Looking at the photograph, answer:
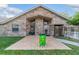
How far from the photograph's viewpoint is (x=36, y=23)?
493 cm

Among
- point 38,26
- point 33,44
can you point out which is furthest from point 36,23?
point 33,44

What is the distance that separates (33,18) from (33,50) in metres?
0.68

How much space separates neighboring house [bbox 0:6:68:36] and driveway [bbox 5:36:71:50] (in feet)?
0.45

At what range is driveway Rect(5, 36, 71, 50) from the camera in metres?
4.77

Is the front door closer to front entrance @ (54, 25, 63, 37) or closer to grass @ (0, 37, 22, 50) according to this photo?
grass @ (0, 37, 22, 50)

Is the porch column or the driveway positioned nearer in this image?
the driveway

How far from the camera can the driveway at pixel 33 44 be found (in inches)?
188

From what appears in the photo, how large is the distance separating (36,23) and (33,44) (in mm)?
455

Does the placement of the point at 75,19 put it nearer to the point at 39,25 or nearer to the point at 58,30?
the point at 58,30

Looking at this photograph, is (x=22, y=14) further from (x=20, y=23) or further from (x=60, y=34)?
(x=60, y=34)

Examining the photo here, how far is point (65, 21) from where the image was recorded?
193 inches

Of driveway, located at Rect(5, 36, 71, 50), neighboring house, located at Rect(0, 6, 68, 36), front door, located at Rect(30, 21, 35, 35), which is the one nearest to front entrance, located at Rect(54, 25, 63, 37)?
neighboring house, located at Rect(0, 6, 68, 36)

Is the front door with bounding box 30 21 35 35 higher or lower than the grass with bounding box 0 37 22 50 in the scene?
higher
